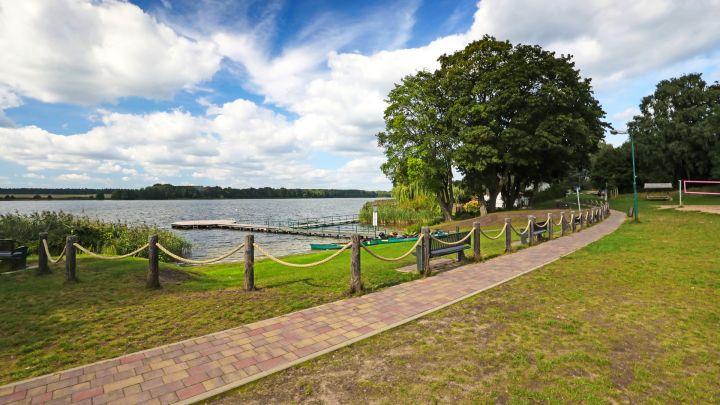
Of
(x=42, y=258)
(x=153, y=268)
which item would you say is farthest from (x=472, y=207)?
(x=42, y=258)

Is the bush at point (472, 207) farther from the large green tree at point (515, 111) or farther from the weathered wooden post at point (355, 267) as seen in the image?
the weathered wooden post at point (355, 267)

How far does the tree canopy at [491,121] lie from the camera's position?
89.9 ft

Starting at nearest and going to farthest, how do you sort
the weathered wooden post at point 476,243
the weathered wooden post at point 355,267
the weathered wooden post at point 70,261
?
the weathered wooden post at point 355,267 → the weathered wooden post at point 70,261 → the weathered wooden post at point 476,243

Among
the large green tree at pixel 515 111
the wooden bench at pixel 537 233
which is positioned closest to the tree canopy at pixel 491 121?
the large green tree at pixel 515 111

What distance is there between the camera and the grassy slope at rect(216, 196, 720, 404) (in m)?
3.59

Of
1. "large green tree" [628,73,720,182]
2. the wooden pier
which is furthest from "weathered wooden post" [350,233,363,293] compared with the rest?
"large green tree" [628,73,720,182]

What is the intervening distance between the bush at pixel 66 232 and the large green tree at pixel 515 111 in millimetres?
23846

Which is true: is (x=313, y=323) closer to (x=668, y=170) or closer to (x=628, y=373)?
(x=628, y=373)

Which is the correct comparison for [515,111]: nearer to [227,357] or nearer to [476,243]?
[476,243]

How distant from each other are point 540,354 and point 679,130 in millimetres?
55174

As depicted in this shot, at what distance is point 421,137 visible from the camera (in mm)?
32250

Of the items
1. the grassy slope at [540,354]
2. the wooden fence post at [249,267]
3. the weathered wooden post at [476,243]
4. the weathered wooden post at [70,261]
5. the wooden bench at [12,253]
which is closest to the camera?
the grassy slope at [540,354]

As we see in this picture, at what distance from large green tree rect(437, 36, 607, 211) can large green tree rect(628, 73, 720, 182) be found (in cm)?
2020

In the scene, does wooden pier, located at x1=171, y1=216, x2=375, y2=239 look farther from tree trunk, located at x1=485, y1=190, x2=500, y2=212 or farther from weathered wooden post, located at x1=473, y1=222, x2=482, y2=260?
weathered wooden post, located at x1=473, y1=222, x2=482, y2=260
